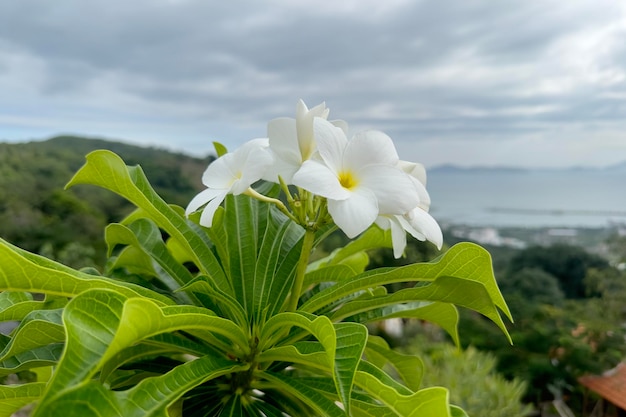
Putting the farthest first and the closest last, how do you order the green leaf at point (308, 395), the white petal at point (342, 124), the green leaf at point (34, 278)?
the white petal at point (342, 124), the green leaf at point (308, 395), the green leaf at point (34, 278)

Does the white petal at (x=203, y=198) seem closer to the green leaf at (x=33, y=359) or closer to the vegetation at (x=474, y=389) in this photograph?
the green leaf at (x=33, y=359)

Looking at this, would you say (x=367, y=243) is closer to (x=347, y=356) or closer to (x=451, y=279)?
(x=451, y=279)

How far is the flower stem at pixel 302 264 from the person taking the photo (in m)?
0.69

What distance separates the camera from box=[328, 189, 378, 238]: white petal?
0.57m

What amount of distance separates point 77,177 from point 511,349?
770 centimetres

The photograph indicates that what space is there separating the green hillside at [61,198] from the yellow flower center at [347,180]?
986 cm

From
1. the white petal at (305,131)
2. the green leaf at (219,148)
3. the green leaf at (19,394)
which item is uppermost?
the white petal at (305,131)

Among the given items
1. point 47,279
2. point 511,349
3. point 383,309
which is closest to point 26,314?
point 47,279

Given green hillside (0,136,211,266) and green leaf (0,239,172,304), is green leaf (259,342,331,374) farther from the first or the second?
green hillside (0,136,211,266)

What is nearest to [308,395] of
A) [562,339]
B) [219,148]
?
[219,148]

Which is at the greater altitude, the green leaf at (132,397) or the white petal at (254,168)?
the white petal at (254,168)

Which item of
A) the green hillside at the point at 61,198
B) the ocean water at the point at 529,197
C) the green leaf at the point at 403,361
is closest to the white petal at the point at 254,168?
the green leaf at the point at 403,361

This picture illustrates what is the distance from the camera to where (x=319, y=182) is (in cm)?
57

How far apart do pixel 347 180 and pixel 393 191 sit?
68mm
